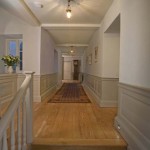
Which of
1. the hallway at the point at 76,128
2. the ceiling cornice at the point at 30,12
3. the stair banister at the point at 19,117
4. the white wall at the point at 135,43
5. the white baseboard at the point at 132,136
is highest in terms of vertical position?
the ceiling cornice at the point at 30,12

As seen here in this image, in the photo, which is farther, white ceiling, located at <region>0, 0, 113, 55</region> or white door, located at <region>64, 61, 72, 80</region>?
white door, located at <region>64, 61, 72, 80</region>

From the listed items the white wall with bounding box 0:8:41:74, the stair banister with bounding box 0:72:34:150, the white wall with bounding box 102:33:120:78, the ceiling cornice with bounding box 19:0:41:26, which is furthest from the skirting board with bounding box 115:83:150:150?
the white wall with bounding box 0:8:41:74

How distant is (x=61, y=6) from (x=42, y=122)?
8.33 ft

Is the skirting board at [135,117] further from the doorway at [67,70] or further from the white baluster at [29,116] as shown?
the doorway at [67,70]

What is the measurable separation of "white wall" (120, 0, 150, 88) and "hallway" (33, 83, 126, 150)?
0.88 metres

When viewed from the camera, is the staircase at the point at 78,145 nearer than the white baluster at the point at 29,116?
No

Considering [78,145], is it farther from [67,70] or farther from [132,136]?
[67,70]

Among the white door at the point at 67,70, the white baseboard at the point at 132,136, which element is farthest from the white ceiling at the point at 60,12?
the white door at the point at 67,70

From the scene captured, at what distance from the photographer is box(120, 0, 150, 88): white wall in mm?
1976

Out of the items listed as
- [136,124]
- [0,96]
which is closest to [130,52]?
[136,124]

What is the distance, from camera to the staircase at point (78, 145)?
246 cm

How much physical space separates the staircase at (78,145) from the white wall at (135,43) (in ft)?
2.82

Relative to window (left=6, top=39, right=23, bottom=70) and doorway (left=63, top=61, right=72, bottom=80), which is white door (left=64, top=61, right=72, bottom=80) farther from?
window (left=6, top=39, right=23, bottom=70)

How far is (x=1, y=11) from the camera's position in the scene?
18.8ft
